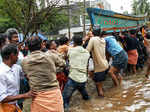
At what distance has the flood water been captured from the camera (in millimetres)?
3812

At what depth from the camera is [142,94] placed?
4465mm

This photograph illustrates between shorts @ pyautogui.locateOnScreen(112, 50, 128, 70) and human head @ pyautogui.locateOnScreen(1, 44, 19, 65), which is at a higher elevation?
human head @ pyautogui.locateOnScreen(1, 44, 19, 65)

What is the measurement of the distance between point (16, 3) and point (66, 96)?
3721mm

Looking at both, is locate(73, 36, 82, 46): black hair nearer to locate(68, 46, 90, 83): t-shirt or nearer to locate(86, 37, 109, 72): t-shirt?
locate(68, 46, 90, 83): t-shirt

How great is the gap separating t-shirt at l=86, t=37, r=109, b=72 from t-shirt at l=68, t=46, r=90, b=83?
0.47 metres

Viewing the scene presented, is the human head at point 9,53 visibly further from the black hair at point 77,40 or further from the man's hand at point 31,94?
the black hair at point 77,40

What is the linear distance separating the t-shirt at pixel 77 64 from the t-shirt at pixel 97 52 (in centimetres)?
47

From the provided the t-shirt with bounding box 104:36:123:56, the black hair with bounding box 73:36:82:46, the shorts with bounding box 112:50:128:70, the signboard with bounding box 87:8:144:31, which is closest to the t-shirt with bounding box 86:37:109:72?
the black hair with bounding box 73:36:82:46

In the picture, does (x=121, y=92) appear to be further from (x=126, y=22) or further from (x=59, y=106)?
(x=126, y=22)

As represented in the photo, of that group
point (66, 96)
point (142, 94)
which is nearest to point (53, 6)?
point (66, 96)

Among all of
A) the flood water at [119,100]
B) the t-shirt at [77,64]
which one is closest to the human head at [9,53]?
the t-shirt at [77,64]

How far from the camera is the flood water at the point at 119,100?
3812mm

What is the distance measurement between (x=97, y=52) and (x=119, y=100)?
1200 mm

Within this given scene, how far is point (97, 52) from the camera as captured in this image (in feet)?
13.8
